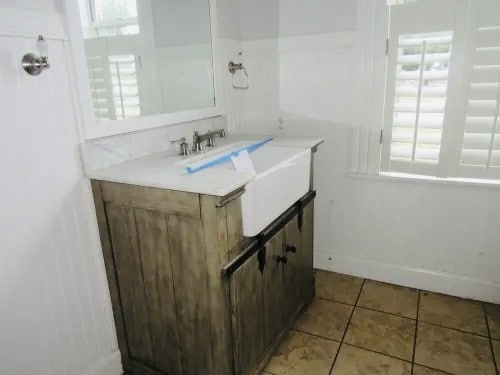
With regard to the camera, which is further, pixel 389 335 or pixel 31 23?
pixel 389 335

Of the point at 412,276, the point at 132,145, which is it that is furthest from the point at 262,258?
the point at 412,276

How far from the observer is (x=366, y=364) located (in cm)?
159

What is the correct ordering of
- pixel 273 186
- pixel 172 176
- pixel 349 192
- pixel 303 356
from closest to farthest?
pixel 172 176
pixel 273 186
pixel 303 356
pixel 349 192

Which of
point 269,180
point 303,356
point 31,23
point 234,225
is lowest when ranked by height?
point 303,356

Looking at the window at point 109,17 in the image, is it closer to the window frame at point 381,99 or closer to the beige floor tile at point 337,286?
the window frame at point 381,99

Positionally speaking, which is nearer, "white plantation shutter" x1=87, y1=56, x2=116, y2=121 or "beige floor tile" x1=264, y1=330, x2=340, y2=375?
"white plantation shutter" x1=87, y1=56, x2=116, y2=121

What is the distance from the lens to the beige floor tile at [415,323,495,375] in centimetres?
154

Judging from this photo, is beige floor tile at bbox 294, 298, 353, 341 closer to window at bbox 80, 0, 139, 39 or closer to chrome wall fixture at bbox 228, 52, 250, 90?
chrome wall fixture at bbox 228, 52, 250, 90

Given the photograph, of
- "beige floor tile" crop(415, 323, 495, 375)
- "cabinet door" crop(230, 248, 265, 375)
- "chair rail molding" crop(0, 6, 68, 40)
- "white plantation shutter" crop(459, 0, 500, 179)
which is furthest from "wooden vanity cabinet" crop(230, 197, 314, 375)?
"chair rail molding" crop(0, 6, 68, 40)

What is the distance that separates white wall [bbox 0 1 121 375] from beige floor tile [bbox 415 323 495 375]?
146 centimetres

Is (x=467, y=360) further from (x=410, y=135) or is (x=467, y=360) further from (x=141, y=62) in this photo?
(x=141, y=62)

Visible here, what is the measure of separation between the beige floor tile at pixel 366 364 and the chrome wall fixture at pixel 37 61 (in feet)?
5.25

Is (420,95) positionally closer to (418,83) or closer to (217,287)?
→ (418,83)

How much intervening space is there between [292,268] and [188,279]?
62cm
